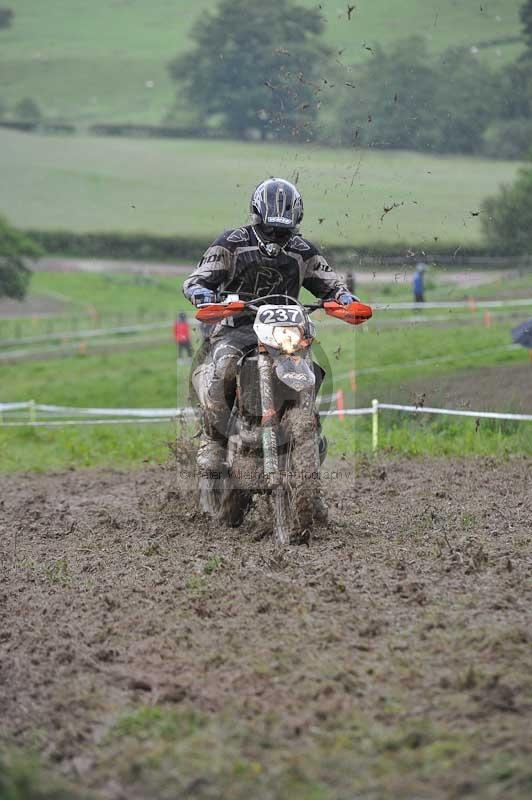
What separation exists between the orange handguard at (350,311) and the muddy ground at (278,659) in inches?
60.4

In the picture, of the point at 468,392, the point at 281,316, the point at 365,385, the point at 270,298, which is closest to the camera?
the point at 281,316

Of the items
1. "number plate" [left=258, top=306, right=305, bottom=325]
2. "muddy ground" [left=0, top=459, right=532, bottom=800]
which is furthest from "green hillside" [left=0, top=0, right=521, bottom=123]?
"muddy ground" [left=0, top=459, right=532, bottom=800]

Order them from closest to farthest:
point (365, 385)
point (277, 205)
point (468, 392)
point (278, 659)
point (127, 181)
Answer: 1. point (278, 659)
2. point (277, 205)
3. point (468, 392)
4. point (365, 385)
5. point (127, 181)

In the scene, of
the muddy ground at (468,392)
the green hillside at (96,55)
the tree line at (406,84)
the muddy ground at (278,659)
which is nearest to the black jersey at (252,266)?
the muddy ground at (278,659)

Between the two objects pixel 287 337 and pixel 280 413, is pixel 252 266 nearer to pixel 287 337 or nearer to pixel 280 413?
pixel 287 337

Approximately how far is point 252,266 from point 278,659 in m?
4.50

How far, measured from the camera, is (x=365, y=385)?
2025 cm

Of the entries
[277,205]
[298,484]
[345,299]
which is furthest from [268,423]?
[277,205]

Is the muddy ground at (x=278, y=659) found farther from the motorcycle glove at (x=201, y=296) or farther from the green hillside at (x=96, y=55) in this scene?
the green hillside at (x=96, y=55)

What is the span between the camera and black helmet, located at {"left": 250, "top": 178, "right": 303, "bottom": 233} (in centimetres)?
913

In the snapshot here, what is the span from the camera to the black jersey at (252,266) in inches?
376

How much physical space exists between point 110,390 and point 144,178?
148ft

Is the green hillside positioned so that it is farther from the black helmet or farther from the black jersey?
the black helmet

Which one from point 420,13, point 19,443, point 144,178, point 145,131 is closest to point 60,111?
point 145,131
